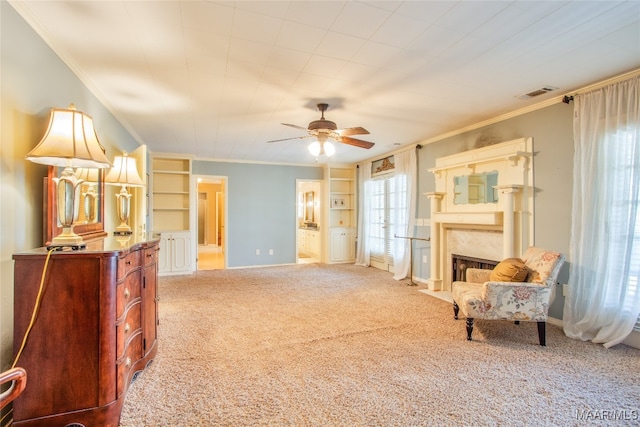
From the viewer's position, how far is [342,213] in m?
7.91

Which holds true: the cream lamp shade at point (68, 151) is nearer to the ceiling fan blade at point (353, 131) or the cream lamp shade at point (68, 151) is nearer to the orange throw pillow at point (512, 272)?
the ceiling fan blade at point (353, 131)

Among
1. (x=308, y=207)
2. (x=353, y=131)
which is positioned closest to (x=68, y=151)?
(x=353, y=131)

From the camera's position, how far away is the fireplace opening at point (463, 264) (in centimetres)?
423

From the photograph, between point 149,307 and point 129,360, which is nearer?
point 129,360

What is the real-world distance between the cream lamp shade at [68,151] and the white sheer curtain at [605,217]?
401 cm

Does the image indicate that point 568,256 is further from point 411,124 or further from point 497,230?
point 411,124

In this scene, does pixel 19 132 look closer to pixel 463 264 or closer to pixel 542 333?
pixel 542 333

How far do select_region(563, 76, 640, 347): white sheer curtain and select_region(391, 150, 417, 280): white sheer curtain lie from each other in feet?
8.50

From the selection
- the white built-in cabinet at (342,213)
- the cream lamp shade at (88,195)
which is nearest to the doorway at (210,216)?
the white built-in cabinet at (342,213)

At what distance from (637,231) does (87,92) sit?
4995 millimetres

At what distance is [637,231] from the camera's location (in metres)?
2.76

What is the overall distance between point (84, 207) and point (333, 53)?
7.75 feet

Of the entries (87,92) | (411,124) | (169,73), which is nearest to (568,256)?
(411,124)

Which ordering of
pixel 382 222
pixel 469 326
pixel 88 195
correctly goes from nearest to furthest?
1. pixel 88 195
2. pixel 469 326
3. pixel 382 222
